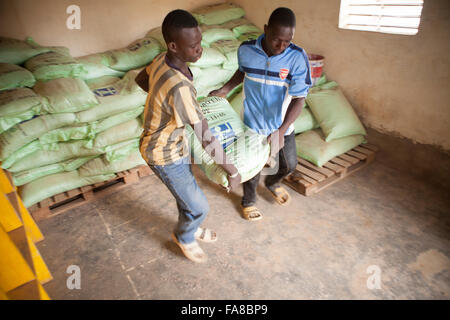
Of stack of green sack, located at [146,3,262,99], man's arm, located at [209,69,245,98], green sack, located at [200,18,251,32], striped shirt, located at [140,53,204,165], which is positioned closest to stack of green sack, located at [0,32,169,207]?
stack of green sack, located at [146,3,262,99]

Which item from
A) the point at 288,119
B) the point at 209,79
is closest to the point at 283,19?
the point at 288,119

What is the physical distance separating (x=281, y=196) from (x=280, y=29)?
1732mm

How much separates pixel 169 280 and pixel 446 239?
8.31ft

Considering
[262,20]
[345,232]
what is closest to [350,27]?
[262,20]

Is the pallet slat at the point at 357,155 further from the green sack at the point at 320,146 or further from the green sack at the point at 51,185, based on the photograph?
the green sack at the point at 51,185

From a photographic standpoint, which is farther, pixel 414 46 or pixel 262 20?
pixel 262 20

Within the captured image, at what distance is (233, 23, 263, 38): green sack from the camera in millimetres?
4355

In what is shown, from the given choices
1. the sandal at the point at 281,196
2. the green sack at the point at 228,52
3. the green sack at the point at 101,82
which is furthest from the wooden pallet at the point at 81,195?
the green sack at the point at 228,52

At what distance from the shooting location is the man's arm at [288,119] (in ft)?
7.82

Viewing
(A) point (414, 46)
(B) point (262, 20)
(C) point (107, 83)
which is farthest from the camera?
(B) point (262, 20)

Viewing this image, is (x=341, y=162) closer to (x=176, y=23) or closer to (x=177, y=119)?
(x=177, y=119)

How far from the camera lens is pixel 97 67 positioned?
131 inches
